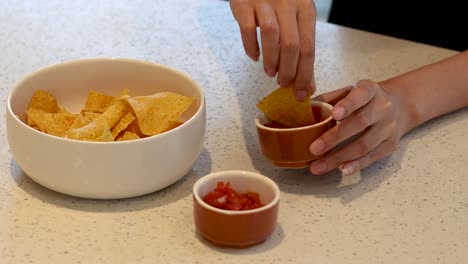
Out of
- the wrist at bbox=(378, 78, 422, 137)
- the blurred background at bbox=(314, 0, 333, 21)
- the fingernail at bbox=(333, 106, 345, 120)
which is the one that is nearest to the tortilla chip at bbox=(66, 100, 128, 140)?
the fingernail at bbox=(333, 106, 345, 120)

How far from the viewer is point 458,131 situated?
1.46m

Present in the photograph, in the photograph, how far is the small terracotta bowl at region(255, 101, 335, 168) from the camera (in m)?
1.19

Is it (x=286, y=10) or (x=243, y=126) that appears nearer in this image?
(x=286, y=10)

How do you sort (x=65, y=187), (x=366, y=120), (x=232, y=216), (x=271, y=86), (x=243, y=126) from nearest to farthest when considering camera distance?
(x=232, y=216)
(x=65, y=187)
(x=366, y=120)
(x=243, y=126)
(x=271, y=86)

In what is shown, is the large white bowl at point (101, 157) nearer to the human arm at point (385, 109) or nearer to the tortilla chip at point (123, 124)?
the tortilla chip at point (123, 124)

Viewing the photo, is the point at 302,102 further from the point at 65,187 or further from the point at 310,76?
the point at 65,187

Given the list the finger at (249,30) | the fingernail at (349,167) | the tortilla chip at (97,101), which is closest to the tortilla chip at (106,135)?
the tortilla chip at (97,101)

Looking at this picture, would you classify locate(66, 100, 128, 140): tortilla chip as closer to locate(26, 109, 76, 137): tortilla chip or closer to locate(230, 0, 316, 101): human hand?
locate(26, 109, 76, 137): tortilla chip

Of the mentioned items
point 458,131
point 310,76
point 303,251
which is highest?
point 310,76

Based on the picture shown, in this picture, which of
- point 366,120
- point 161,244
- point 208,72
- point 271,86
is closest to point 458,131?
point 366,120

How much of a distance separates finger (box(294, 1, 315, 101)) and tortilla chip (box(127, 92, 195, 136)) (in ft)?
0.55

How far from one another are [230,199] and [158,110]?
20 cm

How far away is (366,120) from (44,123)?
49 cm

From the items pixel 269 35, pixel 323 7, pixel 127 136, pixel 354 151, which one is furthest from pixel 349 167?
pixel 323 7
